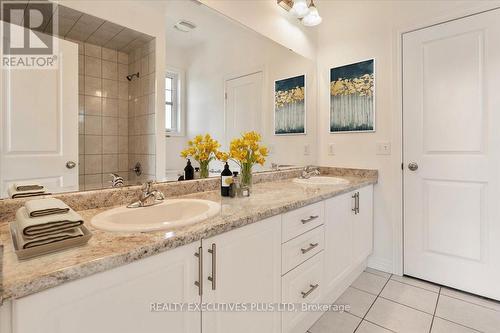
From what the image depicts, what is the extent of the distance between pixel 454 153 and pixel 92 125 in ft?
7.59

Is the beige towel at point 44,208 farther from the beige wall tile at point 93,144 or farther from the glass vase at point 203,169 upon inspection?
the glass vase at point 203,169

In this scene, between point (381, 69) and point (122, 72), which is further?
point (381, 69)

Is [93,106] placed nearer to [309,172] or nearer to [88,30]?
[88,30]

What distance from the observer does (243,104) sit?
1.98 m

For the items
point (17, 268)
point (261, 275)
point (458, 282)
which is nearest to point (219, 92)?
point (261, 275)

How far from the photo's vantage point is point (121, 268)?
2.29ft

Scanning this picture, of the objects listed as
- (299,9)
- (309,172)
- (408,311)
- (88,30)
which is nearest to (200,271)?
(88,30)

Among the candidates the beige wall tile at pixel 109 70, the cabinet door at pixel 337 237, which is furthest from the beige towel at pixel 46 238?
the cabinet door at pixel 337 237

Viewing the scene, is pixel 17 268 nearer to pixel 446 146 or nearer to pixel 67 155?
pixel 67 155

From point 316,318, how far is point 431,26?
2255mm

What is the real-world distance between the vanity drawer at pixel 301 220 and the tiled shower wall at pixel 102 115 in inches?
32.2

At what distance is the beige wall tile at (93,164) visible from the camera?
117 centimetres

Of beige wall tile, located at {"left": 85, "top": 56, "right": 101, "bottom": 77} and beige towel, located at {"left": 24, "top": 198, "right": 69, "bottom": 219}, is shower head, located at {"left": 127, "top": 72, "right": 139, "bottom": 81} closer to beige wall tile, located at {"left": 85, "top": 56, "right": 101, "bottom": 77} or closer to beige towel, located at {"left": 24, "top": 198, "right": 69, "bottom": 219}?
beige wall tile, located at {"left": 85, "top": 56, "right": 101, "bottom": 77}

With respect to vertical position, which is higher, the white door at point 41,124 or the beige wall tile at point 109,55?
the beige wall tile at point 109,55
